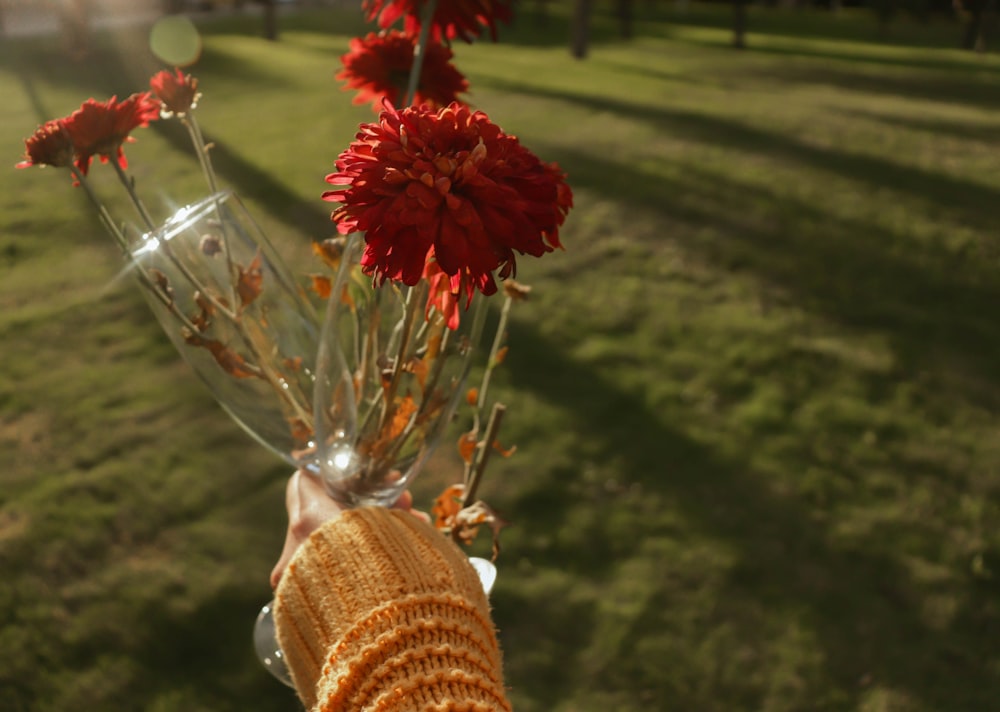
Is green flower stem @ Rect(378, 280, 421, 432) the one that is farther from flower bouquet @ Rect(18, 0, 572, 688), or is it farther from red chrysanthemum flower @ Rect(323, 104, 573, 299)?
red chrysanthemum flower @ Rect(323, 104, 573, 299)

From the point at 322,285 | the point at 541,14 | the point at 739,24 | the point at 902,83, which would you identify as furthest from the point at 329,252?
the point at 541,14

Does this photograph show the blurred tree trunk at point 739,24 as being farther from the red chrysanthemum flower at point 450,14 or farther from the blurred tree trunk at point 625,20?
the red chrysanthemum flower at point 450,14

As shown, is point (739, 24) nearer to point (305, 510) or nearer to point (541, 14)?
point (541, 14)

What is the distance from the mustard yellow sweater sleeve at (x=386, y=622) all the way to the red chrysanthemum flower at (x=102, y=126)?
1.77ft

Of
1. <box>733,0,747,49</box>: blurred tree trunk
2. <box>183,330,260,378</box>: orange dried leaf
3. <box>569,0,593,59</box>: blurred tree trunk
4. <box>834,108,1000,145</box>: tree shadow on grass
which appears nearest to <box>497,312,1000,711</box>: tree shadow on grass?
<box>183,330,260,378</box>: orange dried leaf

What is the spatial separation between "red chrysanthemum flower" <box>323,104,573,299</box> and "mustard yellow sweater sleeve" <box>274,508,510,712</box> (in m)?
0.38

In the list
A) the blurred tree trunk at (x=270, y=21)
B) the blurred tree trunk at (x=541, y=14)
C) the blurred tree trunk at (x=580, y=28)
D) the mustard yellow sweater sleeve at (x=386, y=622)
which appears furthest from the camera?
the blurred tree trunk at (x=541, y=14)

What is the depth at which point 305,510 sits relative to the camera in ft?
4.05

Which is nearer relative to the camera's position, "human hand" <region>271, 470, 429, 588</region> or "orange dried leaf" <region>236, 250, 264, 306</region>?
"orange dried leaf" <region>236, 250, 264, 306</region>

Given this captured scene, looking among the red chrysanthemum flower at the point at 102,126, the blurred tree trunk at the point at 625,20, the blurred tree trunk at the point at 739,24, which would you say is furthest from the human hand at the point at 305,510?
the blurred tree trunk at the point at 625,20

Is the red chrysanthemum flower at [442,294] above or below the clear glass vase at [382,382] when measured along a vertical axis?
above

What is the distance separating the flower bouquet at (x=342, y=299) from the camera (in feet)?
3.28

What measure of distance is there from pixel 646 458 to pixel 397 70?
2307 millimetres

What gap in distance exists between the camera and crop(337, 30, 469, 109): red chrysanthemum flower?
1.24 metres
